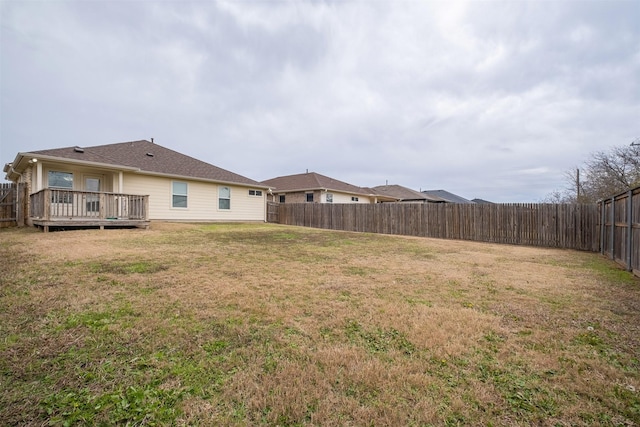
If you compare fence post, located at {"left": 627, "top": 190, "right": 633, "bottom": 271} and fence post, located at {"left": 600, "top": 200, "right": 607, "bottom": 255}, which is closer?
fence post, located at {"left": 627, "top": 190, "right": 633, "bottom": 271}

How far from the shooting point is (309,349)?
2424mm

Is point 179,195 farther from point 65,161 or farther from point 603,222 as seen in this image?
point 603,222

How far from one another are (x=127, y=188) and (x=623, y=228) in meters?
18.2

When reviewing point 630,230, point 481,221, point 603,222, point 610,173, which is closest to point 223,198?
point 481,221

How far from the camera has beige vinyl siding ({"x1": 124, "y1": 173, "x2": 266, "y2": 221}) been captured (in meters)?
13.5

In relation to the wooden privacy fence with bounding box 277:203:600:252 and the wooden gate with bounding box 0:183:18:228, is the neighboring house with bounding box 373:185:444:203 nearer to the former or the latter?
the wooden privacy fence with bounding box 277:203:600:252

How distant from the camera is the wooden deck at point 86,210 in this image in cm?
916

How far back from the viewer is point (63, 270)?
468cm

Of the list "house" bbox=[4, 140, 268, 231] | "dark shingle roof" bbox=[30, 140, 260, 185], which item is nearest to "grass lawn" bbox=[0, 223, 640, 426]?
"house" bbox=[4, 140, 268, 231]

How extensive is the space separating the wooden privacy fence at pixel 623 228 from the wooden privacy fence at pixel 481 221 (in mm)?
1929

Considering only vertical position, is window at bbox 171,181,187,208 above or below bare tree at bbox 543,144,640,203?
below

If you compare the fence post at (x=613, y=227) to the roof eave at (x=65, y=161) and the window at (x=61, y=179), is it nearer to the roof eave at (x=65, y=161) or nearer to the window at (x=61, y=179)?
the roof eave at (x=65, y=161)

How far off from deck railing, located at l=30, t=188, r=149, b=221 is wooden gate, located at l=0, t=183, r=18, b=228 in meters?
1.95

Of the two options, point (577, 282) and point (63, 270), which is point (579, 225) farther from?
point (63, 270)
